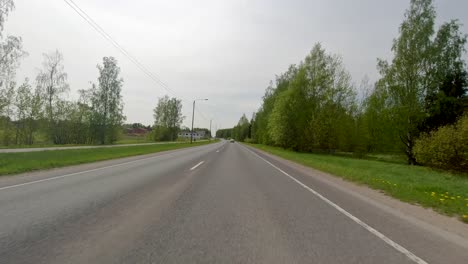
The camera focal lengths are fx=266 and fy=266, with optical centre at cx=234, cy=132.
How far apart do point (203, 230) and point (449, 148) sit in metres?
21.5

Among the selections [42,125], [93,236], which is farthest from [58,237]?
[42,125]

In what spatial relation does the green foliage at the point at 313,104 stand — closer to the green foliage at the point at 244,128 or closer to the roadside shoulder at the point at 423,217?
the roadside shoulder at the point at 423,217

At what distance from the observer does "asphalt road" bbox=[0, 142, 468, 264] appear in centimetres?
349

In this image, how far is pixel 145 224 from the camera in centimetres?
473

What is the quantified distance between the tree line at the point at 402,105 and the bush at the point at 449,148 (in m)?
0.05

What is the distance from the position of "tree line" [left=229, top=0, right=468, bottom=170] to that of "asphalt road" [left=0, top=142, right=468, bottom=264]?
18558 mm

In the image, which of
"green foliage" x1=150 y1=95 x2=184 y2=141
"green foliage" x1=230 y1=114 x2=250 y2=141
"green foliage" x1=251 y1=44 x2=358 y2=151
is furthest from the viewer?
"green foliage" x1=230 y1=114 x2=250 y2=141

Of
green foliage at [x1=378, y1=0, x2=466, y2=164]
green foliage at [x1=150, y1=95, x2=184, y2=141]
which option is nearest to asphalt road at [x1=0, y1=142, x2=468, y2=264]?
green foliage at [x1=378, y1=0, x2=466, y2=164]

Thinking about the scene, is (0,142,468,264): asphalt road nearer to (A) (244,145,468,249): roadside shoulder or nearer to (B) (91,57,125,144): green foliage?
(A) (244,145,468,249): roadside shoulder

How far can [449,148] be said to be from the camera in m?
19.0

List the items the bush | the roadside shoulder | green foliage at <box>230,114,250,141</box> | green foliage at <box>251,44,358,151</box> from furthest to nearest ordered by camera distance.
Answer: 1. green foliage at <box>230,114,250,141</box>
2. green foliage at <box>251,44,358,151</box>
3. the bush
4. the roadside shoulder

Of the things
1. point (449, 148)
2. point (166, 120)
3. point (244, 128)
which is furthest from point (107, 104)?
point (244, 128)

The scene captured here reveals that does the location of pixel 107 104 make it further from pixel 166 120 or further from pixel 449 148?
pixel 449 148

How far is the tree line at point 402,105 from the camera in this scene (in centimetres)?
2177
